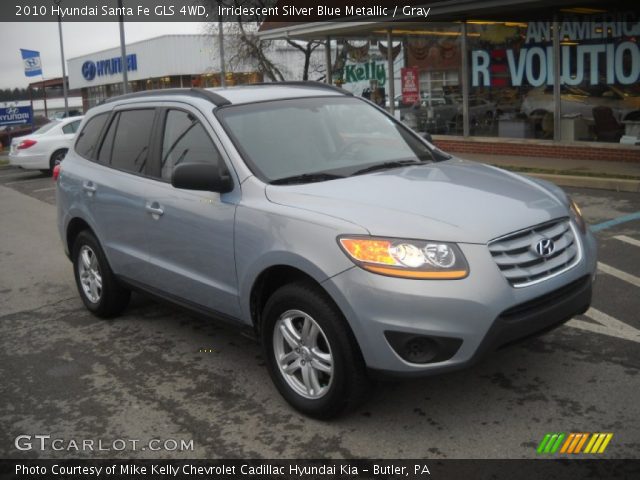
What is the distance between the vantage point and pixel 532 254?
3.58m

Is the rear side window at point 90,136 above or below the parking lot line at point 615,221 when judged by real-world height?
above

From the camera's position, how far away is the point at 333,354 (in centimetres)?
357

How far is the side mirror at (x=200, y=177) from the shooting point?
412cm

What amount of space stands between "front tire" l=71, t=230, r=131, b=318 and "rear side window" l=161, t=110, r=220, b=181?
121cm

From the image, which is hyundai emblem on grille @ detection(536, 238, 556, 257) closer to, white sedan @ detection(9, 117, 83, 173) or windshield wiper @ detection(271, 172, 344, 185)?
windshield wiper @ detection(271, 172, 344, 185)

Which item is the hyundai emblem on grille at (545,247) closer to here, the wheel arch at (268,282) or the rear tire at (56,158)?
the wheel arch at (268,282)

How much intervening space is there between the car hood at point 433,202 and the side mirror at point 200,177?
322 millimetres

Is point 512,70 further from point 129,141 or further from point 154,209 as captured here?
point 154,209

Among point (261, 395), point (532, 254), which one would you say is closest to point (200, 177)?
point (261, 395)

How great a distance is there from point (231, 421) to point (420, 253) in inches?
57.6

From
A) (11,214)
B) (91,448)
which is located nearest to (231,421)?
(91,448)

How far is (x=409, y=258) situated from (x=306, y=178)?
1.06m

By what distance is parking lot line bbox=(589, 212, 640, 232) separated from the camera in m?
8.11
